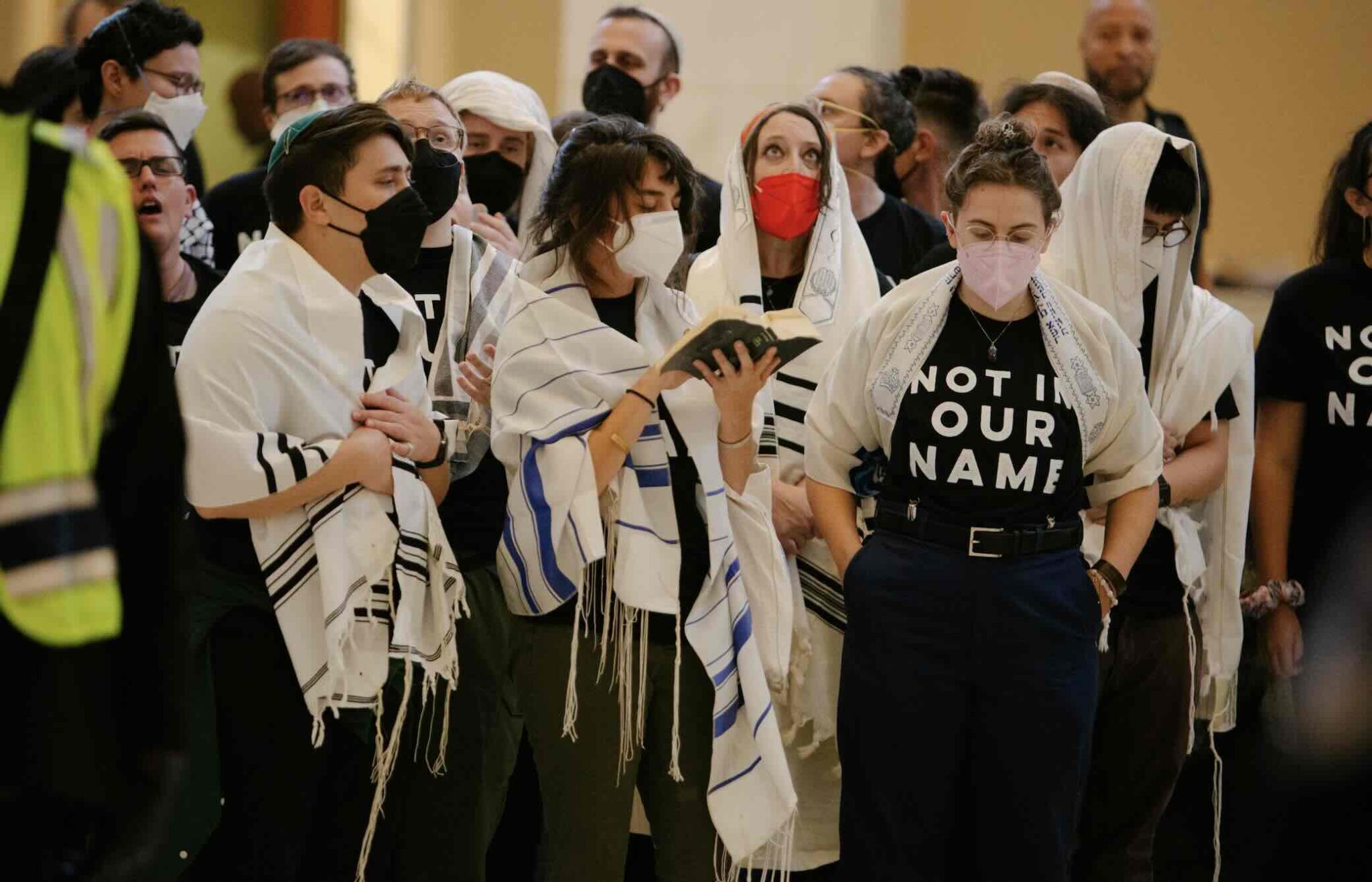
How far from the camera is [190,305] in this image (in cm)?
318

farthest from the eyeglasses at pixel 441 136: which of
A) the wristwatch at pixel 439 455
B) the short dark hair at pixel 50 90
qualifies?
the short dark hair at pixel 50 90

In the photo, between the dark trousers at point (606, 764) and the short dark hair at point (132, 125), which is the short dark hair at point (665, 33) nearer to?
the short dark hair at point (132, 125)

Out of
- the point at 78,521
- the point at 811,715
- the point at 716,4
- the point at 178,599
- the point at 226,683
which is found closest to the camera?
the point at 78,521

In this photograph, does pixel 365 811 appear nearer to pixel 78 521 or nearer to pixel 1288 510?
pixel 78 521

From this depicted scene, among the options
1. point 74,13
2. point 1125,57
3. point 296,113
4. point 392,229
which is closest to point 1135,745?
point 392,229

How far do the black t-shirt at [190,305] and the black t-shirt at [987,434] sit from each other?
53.0 inches

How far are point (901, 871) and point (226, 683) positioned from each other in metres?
1.17

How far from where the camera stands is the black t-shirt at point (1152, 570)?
10.5ft

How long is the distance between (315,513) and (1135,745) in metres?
1.70

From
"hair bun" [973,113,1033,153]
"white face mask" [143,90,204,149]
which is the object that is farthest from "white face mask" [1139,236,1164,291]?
"white face mask" [143,90,204,149]

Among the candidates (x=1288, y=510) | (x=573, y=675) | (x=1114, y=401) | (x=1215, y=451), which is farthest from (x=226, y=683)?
(x=1288, y=510)

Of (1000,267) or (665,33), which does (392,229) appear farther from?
(665,33)

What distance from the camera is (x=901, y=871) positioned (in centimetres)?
266

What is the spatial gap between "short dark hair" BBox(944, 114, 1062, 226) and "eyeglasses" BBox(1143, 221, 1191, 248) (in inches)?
18.5
